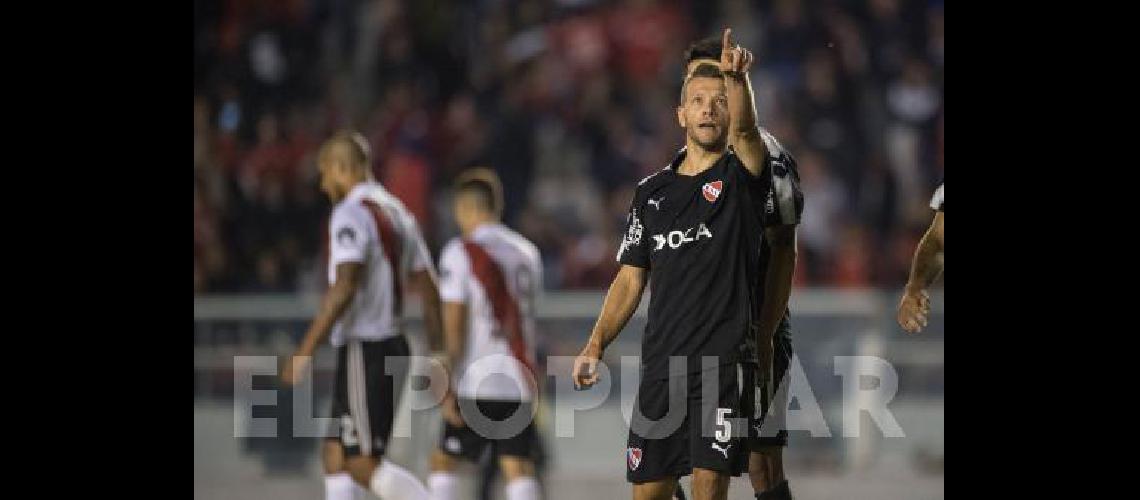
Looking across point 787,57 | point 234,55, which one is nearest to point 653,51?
point 787,57

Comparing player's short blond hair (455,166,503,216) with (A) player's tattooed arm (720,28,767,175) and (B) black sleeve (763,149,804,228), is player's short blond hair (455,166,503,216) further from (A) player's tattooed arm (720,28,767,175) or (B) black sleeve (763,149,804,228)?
(A) player's tattooed arm (720,28,767,175)

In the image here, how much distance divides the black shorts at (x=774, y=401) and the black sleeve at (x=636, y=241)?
479 mm

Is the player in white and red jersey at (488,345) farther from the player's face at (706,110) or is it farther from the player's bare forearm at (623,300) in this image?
the player's face at (706,110)

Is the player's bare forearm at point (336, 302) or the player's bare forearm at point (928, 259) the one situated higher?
the player's bare forearm at point (928, 259)

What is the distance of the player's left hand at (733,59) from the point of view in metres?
4.86

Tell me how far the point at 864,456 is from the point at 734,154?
495 cm

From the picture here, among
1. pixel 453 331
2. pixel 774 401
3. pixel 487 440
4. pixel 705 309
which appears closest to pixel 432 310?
pixel 453 331

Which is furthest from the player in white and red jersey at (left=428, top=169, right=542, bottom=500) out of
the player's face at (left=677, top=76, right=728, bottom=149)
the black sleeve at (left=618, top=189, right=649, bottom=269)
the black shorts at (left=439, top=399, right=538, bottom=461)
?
the player's face at (left=677, top=76, right=728, bottom=149)

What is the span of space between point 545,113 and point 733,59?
7.69 metres

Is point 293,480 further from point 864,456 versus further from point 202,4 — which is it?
point 202,4

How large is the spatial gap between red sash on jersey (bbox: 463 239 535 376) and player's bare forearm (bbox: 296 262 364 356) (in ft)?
2.47

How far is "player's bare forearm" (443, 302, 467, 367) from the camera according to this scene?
7750 millimetres

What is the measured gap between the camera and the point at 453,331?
7766 mm

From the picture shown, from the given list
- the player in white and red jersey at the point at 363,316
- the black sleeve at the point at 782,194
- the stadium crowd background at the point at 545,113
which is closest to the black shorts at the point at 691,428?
the black sleeve at the point at 782,194
